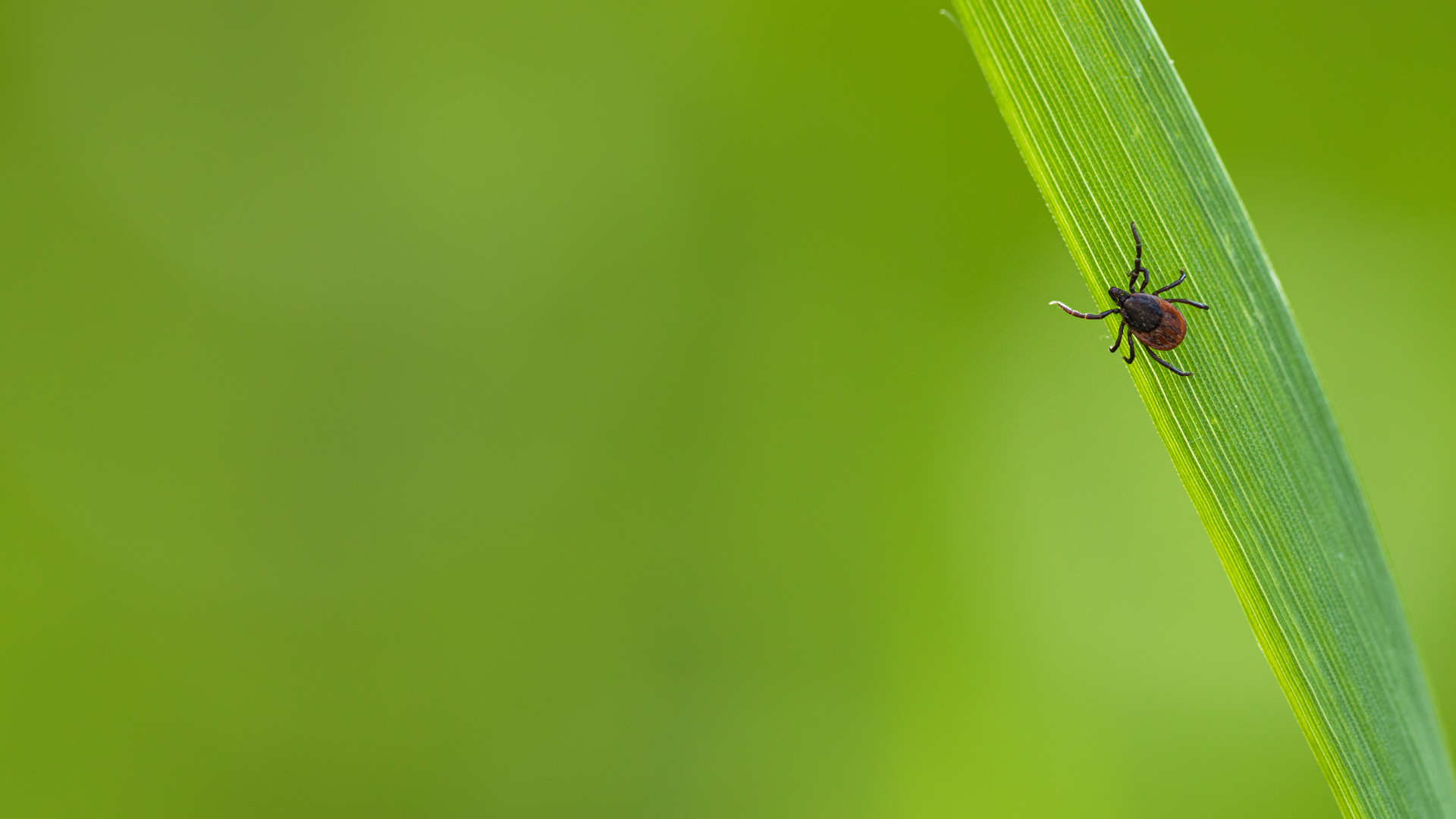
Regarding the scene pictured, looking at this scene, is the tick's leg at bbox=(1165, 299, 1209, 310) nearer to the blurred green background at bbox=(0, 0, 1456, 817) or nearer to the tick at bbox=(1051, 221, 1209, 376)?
the tick at bbox=(1051, 221, 1209, 376)

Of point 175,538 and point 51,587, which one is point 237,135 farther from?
point 51,587

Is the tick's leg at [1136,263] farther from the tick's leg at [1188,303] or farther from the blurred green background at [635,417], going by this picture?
the blurred green background at [635,417]

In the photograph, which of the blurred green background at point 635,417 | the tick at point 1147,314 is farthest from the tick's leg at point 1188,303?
the blurred green background at point 635,417

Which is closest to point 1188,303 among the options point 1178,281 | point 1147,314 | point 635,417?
point 1178,281

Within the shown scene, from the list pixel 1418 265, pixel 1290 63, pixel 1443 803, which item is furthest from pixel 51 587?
pixel 1418 265

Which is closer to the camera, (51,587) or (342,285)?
(51,587)

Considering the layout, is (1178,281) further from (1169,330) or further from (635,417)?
(635,417)

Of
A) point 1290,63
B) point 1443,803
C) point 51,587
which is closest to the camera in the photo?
point 1443,803
